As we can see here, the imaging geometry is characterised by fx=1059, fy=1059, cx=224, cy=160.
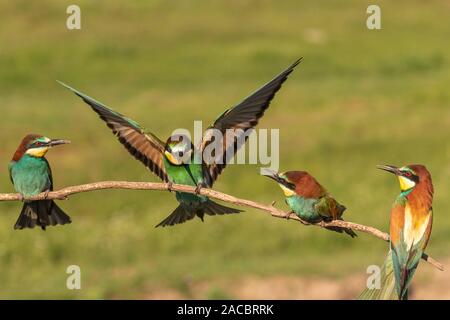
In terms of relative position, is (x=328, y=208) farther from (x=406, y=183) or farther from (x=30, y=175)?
(x=30, y=175)

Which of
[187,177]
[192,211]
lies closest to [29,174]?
[187,177]

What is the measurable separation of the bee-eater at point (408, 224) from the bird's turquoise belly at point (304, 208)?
314mm

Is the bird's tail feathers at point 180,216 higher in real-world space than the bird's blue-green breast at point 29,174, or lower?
lower

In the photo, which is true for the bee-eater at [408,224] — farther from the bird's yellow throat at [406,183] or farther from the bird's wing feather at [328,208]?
the bird's wing feather at [328,208]

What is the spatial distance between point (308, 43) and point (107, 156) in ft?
35.2

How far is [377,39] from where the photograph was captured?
2728 centimetres

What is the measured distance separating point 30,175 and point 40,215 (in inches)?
9.4

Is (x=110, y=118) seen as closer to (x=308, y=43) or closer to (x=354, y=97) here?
(x=354, y=97)

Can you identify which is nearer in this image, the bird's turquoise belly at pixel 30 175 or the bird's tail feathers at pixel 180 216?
the bird's tail feathers at pixel 180 216

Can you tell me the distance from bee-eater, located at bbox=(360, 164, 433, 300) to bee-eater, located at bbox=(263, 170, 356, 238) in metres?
0.25

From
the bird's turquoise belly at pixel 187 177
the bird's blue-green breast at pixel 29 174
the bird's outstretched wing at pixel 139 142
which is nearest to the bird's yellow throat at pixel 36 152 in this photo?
the bird's blue-green breast at pixel 29 174

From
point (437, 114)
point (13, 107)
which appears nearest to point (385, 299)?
point (437, 114)

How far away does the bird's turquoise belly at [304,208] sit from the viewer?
430 centimetres

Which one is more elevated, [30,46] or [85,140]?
[30,46]
